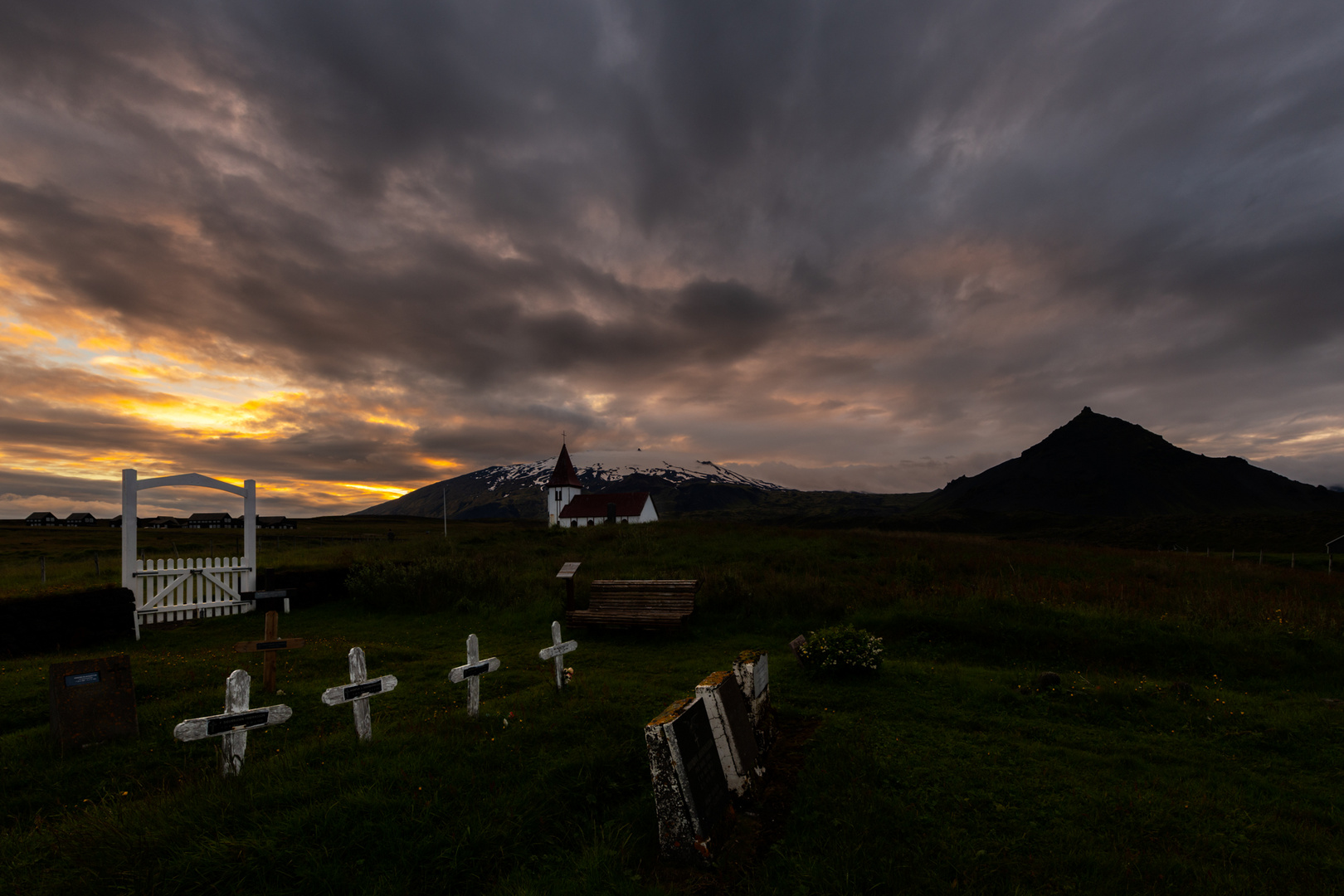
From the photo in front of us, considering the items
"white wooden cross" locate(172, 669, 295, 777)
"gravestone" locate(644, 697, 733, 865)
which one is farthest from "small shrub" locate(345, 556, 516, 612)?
"gravestone" locate(644, 697, 733, 865)

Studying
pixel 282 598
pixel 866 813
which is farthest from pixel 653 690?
pixel 282 598

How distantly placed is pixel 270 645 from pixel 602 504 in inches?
2598

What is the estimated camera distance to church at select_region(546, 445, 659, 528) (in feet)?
236

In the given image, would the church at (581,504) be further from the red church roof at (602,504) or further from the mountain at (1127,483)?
the mountain at (1127,483)

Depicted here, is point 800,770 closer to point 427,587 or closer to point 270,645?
point 270,645

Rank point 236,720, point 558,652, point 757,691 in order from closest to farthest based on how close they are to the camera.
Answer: point 236,720 → point 757,691 → point 558,652

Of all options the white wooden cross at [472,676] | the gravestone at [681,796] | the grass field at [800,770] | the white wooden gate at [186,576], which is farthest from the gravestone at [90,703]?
the white wooden gate at [186,576]

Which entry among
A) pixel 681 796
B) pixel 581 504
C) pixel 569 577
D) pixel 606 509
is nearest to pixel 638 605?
pixel 569 577

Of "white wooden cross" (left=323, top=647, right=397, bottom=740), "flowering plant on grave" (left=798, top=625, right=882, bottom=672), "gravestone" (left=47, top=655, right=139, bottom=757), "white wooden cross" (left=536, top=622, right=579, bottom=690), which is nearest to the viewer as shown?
"white wooden cross" (left=323, top=647, right=397, bottom=740)

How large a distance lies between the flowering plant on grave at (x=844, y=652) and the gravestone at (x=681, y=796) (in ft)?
16.3

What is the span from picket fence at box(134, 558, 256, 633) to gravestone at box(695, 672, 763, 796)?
15242 millimetres

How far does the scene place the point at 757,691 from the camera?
6309 mm

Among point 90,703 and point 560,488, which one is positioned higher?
point 560,488

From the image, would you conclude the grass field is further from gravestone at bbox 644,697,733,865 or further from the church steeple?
the church steeple
